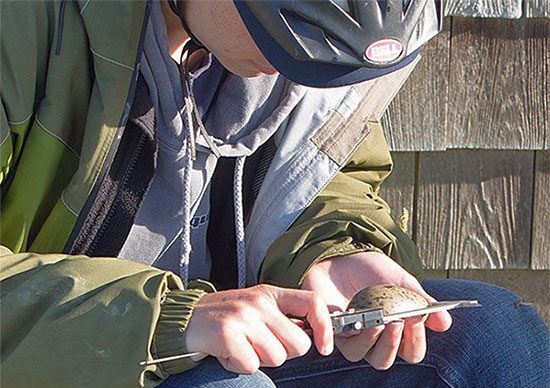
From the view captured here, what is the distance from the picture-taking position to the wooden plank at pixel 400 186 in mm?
2326

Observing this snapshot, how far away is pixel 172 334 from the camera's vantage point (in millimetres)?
1392

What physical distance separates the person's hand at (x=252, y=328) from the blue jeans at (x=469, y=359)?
0.32m

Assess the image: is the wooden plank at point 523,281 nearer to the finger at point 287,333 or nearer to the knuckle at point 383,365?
the knuckle at point 383,365

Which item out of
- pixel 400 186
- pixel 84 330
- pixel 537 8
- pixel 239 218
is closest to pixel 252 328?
pixel 84 330

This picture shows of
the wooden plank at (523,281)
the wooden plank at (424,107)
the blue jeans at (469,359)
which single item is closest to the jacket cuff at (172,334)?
the blue jeans at (469,359)

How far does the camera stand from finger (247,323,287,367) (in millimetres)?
1389

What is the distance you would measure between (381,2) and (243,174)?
19.3 inches

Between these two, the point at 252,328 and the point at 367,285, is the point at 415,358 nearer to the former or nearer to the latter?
the point at 367,285

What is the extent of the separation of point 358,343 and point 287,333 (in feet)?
0.73

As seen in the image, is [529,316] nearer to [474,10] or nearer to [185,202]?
[185,202]

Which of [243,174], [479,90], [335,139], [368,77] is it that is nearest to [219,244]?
[243,174]

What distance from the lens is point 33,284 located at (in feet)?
4.66

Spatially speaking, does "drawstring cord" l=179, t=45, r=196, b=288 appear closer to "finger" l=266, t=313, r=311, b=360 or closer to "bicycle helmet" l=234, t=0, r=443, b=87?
"bicycle helmet" l=234, t=0, r=443, b=87

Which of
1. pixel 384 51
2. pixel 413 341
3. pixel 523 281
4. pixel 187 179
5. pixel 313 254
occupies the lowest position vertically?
pixel 523 281
